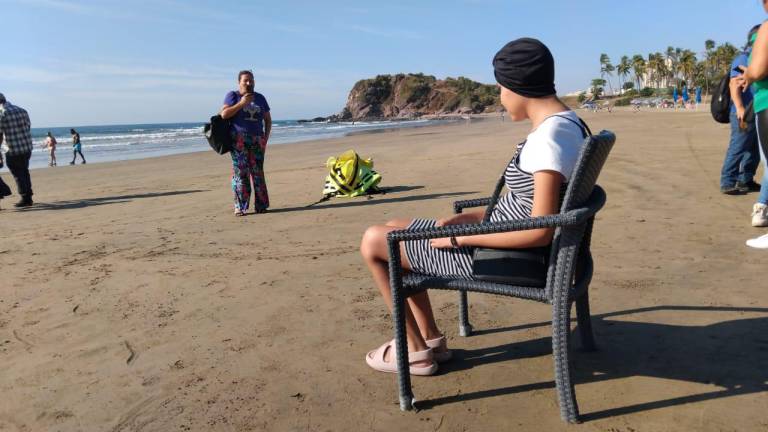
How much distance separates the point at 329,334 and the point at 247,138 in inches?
184

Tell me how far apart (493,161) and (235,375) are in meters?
9.78

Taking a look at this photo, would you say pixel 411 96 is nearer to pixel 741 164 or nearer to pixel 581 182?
pixel 741 164

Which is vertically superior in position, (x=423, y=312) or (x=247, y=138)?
(x=247, y=138)

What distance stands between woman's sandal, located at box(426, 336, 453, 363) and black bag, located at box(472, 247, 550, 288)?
64 centimetres

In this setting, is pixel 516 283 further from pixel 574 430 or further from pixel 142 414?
pixel 142 414

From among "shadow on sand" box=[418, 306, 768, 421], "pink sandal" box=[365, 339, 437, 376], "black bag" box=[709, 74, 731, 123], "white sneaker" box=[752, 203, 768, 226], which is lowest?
A: "shadow on sand" box=[418, 306, 768, 421]

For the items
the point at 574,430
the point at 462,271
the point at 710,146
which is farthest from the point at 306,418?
the point at 710,146

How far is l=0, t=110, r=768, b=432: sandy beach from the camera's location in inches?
101

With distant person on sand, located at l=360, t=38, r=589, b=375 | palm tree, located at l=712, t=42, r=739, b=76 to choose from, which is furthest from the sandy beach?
palm tree, located at l=712, t=42, r=739, b=76

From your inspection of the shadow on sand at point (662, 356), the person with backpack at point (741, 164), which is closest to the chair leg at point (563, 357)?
the shadow on sand at point (662, 356)

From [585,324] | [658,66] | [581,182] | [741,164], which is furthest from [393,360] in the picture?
[658,66]

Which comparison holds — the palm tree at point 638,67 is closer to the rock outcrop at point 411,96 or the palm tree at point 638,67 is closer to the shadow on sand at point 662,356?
the rock outcrop at point 411,96

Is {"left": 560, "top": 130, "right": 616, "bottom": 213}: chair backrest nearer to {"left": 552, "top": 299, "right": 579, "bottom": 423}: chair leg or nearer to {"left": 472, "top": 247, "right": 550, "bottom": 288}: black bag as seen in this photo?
{"left": 472, "top": 247, "right": 550, "bottom": 288}: black bag

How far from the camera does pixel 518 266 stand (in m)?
2.40
